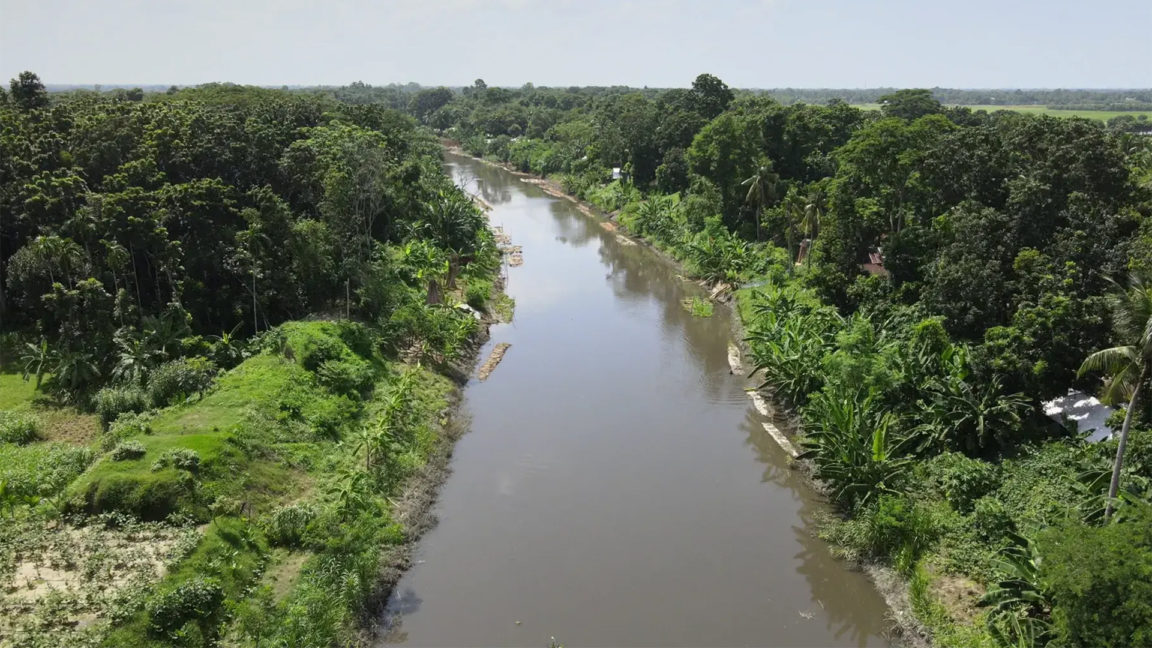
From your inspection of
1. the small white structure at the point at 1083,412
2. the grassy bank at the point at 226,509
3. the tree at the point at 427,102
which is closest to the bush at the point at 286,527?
the grassy bank at the point at 226,509

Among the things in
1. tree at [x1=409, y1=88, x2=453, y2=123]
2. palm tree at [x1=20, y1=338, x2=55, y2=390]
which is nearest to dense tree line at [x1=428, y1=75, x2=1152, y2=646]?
palm tree at [x1=20, y1=338, x2=55, y2=390]

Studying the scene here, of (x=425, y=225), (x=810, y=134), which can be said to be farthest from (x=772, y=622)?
(x=810, y=134)

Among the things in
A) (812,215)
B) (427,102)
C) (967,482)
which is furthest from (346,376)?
(427,102)

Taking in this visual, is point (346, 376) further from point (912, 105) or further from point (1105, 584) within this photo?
point (912, 105)

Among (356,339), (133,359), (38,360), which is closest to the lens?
(133,359)

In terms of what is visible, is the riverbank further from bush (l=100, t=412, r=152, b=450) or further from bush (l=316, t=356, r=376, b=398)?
bush (l=100, t=412, r=152, b=450)

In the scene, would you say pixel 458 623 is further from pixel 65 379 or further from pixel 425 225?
pixel 425 225
